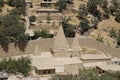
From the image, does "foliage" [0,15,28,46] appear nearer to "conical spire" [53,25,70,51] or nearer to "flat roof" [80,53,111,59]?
"conical spire" [53,25,70,51]

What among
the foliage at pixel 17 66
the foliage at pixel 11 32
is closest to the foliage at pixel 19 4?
the foliage at pixel 11 32

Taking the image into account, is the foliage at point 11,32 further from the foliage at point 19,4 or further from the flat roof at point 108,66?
the foliage at point 19,4

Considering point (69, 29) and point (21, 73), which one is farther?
point (69, 29)

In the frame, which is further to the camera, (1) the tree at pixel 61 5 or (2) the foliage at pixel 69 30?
(1) the tree at pixel 61 5

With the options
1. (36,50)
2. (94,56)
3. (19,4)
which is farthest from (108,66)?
(19,4)

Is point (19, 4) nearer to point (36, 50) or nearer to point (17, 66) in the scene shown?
point (36, 50)

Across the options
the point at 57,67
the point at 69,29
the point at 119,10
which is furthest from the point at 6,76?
the point at 119,10

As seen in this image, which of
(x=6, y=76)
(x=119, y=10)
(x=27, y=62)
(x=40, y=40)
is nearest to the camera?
(x=6, y=76)

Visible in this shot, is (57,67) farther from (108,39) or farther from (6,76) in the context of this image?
(108,39)

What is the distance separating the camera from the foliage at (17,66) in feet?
118

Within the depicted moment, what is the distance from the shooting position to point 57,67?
38.1 metres

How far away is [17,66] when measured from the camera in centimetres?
3659

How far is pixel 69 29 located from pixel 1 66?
13.3 metres

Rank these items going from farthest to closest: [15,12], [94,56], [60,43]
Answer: [15,12]
[94,56]
[60,43]
